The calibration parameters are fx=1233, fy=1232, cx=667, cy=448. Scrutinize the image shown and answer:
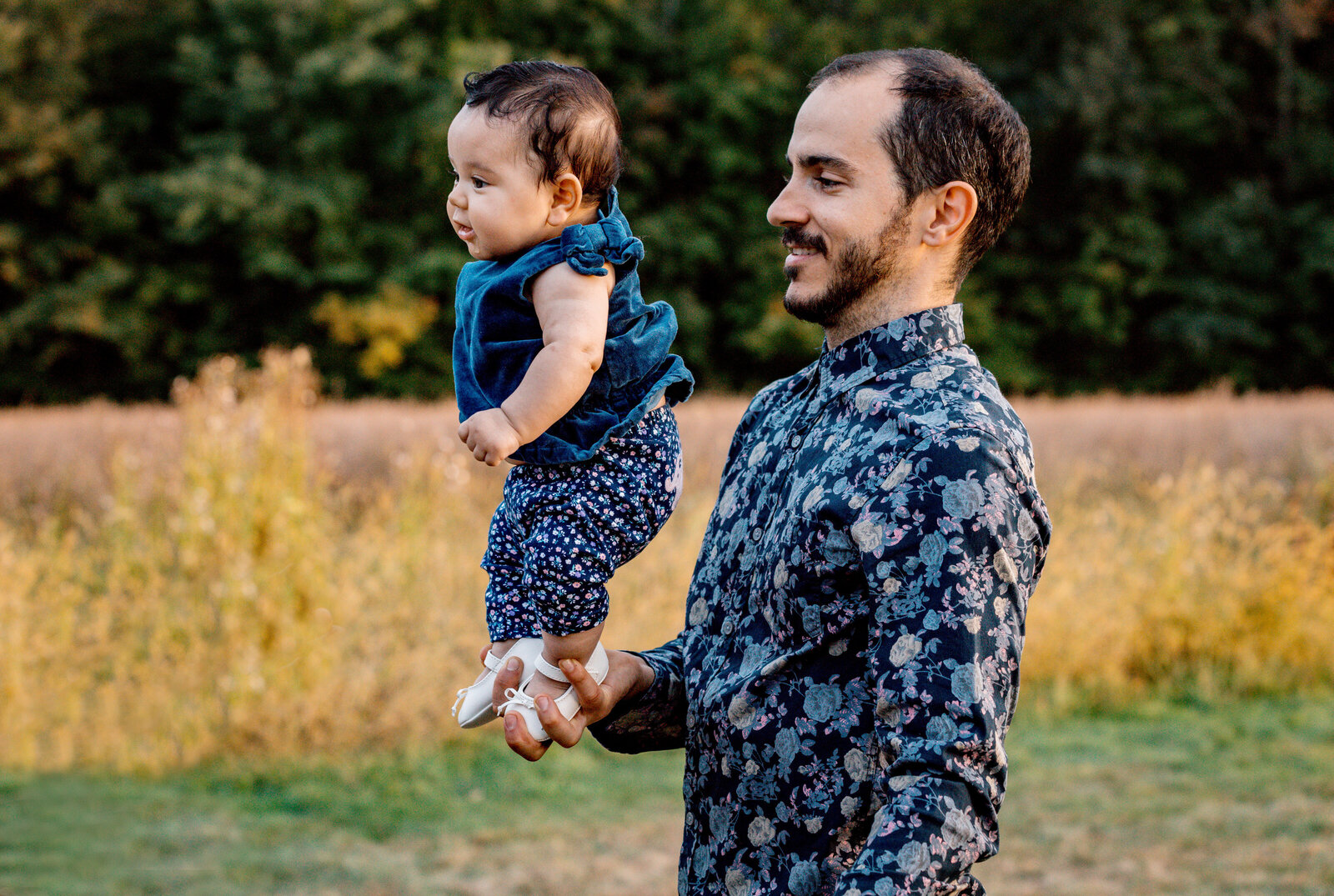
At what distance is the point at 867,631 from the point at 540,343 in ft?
2.16

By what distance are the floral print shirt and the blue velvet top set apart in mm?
227

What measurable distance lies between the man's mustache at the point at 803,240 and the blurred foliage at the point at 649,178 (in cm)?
1836

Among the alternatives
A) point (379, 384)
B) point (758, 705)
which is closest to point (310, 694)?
point (758, 705)

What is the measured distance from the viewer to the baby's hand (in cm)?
175

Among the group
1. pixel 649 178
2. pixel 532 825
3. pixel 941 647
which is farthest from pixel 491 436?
pixel 649 178

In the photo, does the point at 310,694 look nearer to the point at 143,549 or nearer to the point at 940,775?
the point at 143,549

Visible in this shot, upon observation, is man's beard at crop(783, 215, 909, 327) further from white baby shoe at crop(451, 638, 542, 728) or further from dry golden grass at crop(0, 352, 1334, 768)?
dry golden grass at crop(0, 352, 1334, 768)

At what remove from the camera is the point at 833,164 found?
5.81ft

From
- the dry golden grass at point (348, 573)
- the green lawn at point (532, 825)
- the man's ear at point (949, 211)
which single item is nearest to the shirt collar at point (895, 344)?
the man's ear at point (949, 211)

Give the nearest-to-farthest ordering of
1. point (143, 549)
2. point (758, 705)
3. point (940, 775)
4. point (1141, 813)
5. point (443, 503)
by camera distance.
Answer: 1. point (940, 775)
2. point (758, 705)
3. point (1141, 813)
4. point (143, 549)
5. point (443, 503)

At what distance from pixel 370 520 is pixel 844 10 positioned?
73.9 feet

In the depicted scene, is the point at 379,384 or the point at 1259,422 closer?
the point at 1259,422

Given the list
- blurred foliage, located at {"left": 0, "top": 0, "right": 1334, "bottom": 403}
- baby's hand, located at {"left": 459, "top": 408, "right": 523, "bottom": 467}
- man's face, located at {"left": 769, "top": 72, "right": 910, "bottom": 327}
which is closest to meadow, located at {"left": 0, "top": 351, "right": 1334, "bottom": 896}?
baby's hand, located at {"left": 459, "top": 408, "right": 523, "bottom": 467}

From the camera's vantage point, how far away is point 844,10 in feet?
86.3
